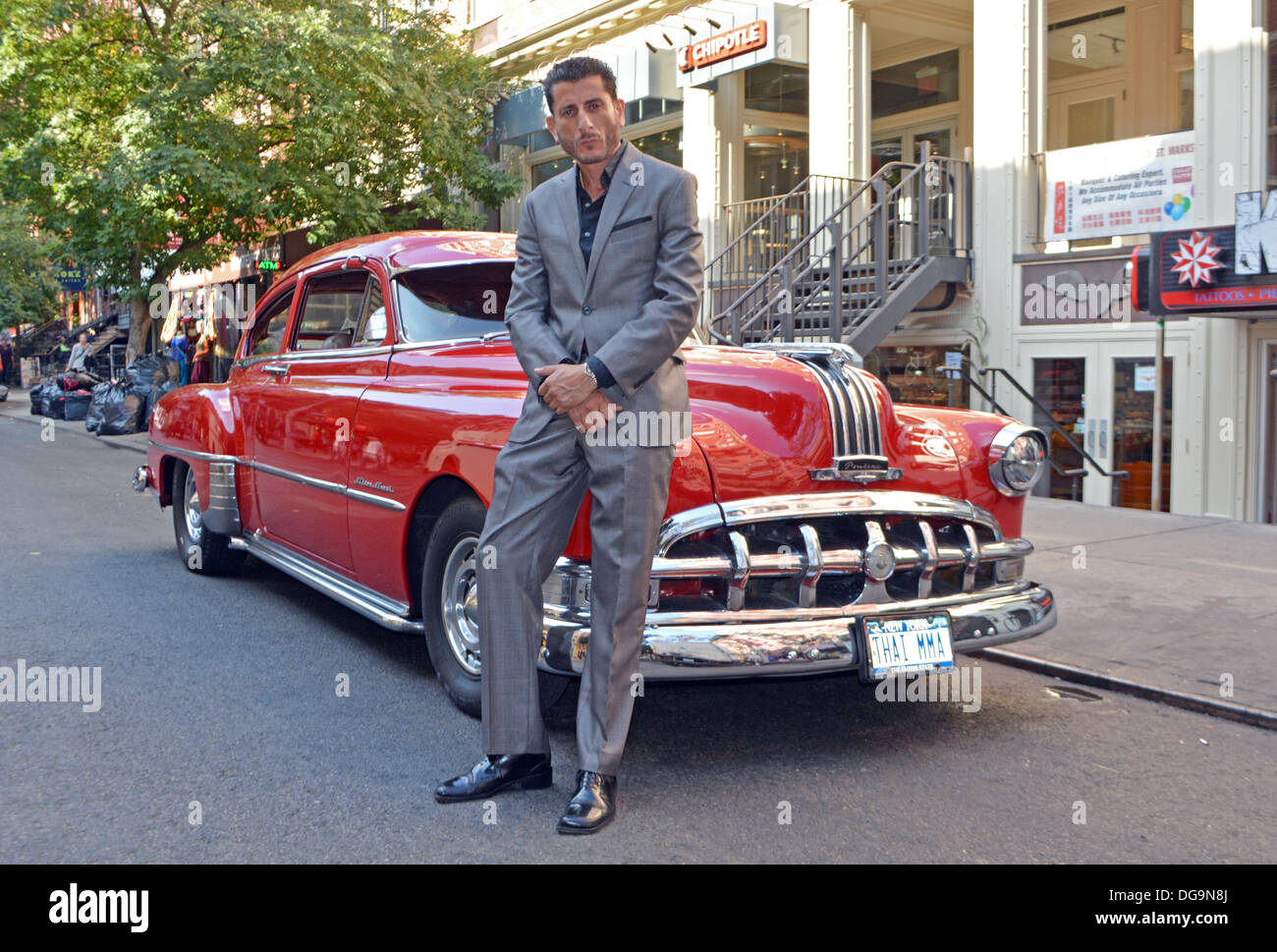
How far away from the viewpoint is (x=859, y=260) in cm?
1341

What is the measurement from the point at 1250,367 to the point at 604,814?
27.6 feet

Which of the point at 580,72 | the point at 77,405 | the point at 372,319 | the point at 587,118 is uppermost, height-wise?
the point at 580,72

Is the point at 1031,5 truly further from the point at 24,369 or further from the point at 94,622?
the point at 24,369

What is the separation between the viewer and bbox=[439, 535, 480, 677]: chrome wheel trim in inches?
176

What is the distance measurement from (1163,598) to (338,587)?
4.45 m

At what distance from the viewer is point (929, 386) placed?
1312cm

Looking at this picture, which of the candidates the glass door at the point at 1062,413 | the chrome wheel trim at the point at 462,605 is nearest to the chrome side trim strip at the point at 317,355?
the chrome wheel trim at the point at 462,605

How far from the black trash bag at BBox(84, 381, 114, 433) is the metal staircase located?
454 inches

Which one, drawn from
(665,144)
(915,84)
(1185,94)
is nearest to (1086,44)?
(1185,94)

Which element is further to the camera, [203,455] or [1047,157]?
[1047,157]

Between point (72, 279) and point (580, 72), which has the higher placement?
point (72, 279)

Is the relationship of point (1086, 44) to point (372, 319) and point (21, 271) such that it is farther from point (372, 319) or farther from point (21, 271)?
point (21, 271)

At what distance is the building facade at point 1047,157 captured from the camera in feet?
33.6

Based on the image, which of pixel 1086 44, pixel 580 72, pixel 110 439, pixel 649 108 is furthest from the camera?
pixel 110 439
